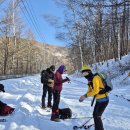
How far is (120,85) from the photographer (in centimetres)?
2545

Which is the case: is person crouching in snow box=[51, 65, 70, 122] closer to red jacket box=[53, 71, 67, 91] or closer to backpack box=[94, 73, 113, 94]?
red jacket box=[53, 71, 67, 91]

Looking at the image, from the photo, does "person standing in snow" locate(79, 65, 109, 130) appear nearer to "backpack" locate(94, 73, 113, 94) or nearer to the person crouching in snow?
"backpack" locate(94, 73, 113, 94)

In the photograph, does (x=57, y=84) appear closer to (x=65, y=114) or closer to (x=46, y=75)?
(x=65, y=114)

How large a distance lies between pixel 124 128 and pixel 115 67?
2581 centimetres

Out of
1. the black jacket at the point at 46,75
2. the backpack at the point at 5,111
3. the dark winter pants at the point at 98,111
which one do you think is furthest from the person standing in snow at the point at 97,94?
the black jacket at the point at 46,75

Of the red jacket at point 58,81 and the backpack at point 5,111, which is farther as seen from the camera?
the backpack at point 5,111

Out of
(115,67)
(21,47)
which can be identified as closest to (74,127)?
(115,67)

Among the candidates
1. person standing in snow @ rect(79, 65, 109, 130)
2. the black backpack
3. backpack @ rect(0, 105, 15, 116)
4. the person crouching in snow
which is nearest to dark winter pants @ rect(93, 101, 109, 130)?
person standing in snow @ rect(79, 65, 109, 130)

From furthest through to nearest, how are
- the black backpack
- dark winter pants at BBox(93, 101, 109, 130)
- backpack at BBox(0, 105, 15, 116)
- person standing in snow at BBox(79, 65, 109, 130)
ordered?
backpack at BBox(0, 105, 15, 116), the black backpack, dark winter pants at BBox(93, 101, 109, 130), person standing in snow at BBox(79, 65, 109, 130)

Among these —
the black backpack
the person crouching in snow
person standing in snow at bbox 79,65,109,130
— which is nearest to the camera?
person standing in snow at bbox 79,65,109,130

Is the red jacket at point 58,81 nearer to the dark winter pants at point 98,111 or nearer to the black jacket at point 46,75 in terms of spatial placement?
the black jacket at point 46,75

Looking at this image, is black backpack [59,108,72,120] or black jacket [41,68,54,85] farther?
black jacket [41,68,54,85]

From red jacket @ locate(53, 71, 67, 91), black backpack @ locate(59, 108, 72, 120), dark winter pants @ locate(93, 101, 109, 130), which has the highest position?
red jacket @ locate(53, 71, 67, 91)

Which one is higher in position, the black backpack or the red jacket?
the red jacket
